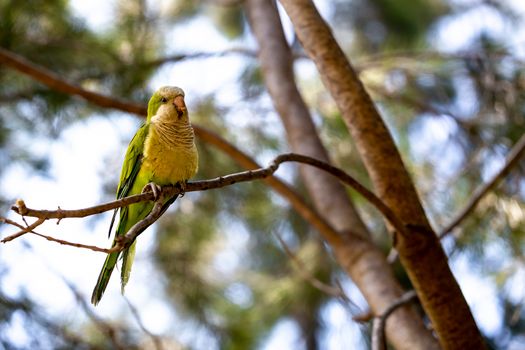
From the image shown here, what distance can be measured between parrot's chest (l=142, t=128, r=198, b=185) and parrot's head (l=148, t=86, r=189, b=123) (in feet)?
0.30

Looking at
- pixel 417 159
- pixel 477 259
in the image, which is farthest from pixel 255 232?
pixel 477 259

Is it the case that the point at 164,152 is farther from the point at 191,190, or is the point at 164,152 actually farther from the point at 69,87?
the point at 69,87

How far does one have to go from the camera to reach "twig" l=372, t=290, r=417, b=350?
2350 mm

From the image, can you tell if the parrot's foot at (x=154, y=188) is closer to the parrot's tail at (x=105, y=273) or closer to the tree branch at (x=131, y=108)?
the parrot's tail at (x=105, y=273)

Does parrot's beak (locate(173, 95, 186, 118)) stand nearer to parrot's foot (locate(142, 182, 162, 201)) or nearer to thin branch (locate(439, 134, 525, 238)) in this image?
parrot's foot (locate(142, 182, 162, 201))

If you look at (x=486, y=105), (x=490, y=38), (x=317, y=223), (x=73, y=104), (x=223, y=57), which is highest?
(x=490, y=38)

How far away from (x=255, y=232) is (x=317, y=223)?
1840mm

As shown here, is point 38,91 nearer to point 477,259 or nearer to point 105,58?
point 105,58

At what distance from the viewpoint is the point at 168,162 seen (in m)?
2.35

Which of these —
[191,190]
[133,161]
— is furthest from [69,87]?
[191,190]

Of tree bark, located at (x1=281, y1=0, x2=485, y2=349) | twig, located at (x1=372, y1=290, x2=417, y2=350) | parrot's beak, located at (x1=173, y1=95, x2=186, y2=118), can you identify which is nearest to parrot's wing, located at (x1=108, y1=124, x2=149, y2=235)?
parrot's beak, located at (x1=173, y1=95, x2=186, y2=118)

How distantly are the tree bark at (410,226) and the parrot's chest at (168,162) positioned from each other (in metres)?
0.60

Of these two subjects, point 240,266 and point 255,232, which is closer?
point 255,232

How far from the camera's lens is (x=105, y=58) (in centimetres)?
411
